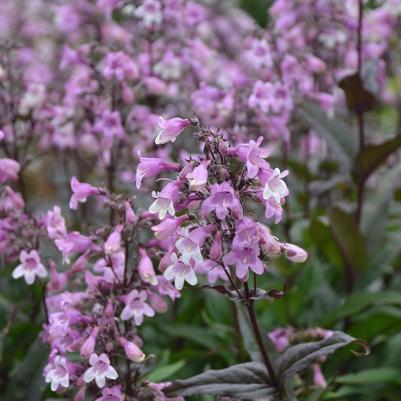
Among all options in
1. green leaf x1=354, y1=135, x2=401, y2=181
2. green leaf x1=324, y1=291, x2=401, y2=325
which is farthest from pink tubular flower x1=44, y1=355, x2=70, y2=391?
green leaf x1=354, y1=135, x2=401, y2=181

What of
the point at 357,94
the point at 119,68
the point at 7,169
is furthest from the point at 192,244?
the point at 357,94

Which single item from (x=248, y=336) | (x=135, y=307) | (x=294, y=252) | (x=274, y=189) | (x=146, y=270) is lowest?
(x=248, y=336)

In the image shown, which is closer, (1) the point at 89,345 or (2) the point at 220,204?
(2) the point at 220,204

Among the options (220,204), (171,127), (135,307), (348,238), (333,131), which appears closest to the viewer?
(220,204)

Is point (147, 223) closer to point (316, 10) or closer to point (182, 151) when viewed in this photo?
point (182, 151)

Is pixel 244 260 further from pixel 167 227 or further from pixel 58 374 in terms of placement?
pixel 58 374

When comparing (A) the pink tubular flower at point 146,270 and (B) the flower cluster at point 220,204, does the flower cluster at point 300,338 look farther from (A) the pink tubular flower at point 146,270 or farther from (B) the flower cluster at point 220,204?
(B) the flower cluster at point 220,204

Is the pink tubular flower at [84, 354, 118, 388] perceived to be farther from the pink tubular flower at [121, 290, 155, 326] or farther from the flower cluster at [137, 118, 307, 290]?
the flower cluster at [137, 118, 307, 290]
